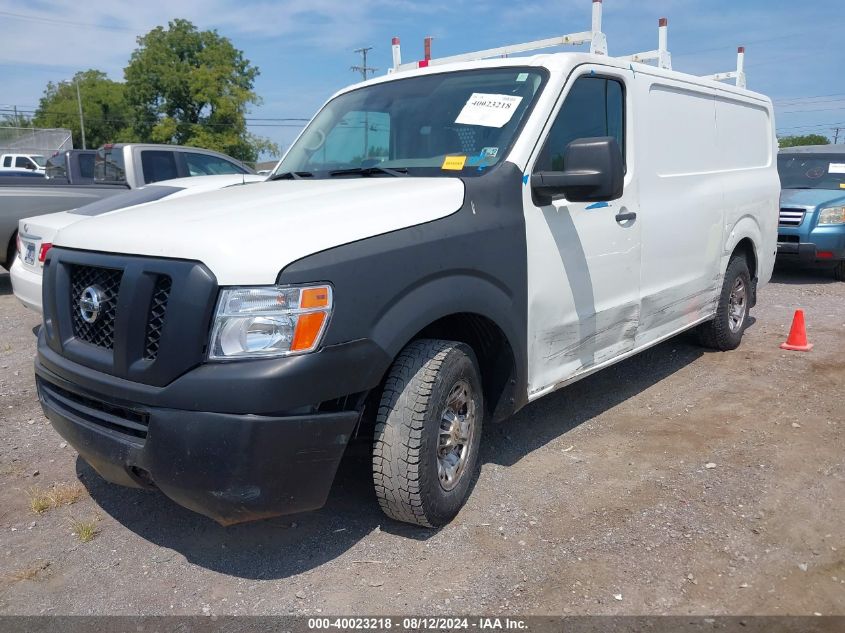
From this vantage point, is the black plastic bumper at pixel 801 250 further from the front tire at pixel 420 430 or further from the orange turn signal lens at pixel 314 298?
the orange turn signal lens at pixel 314 298

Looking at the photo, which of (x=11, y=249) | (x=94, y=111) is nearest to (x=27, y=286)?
(x=11, y=249)

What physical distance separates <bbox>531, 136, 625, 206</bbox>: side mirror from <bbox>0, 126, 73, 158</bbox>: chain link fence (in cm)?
3937

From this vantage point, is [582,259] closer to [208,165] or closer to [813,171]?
[208,165]

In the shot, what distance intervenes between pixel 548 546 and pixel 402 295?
4.21 ft

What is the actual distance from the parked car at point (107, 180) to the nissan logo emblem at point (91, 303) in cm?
638

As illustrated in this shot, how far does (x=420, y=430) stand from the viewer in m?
3.05

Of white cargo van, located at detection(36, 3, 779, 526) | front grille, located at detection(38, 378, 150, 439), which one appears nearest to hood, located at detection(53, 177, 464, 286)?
white cargo van, located at detection(36, 3, 779, 526)

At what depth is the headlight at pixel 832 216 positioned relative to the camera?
998 centimetres

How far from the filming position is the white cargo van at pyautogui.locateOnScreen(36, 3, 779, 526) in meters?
2.63

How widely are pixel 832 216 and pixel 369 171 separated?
8.42 metres

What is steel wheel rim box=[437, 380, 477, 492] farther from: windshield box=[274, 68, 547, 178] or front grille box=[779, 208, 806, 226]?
front grille box=[779, 208, 806, 226]

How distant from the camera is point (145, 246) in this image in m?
2.80

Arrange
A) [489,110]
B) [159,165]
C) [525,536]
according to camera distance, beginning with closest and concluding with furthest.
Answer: [525,536] → [489,110] → [159,165]

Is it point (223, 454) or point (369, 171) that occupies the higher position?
point (369, 171)
